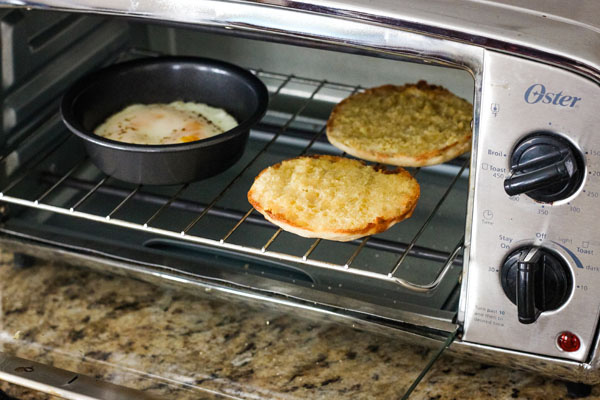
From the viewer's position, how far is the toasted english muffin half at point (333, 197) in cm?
91

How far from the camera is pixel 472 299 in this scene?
865mm

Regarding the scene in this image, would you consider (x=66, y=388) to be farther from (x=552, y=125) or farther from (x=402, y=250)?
(x=552, y=125)

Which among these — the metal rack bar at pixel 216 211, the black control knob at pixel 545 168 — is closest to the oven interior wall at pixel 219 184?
the metal rack bar at pixel 216 211

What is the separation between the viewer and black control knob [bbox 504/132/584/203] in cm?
74

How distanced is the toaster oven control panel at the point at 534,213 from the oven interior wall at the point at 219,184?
73mm

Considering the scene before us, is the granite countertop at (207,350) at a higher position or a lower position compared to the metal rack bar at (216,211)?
lower

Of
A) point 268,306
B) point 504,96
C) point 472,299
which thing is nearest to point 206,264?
point 268,306

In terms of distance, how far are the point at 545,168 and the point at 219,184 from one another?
1.84ft

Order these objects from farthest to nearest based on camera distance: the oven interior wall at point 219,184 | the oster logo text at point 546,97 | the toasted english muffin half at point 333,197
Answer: the oven interior wall at point 219,184 → the toasted english muffin half at point 333,197 → the oster logo text at point 546,97

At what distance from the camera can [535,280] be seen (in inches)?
31.8

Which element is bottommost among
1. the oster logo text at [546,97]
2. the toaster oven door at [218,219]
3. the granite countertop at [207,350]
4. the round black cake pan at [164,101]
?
the granite countertop at [207,350]

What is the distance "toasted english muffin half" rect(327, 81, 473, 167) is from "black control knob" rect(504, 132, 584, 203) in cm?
28

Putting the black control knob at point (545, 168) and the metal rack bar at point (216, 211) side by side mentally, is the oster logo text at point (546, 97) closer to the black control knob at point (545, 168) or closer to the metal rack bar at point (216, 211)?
the black control knob at point (545, 168)

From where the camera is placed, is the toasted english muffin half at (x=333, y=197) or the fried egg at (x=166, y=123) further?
the fried egg at (x=166, y=123)
